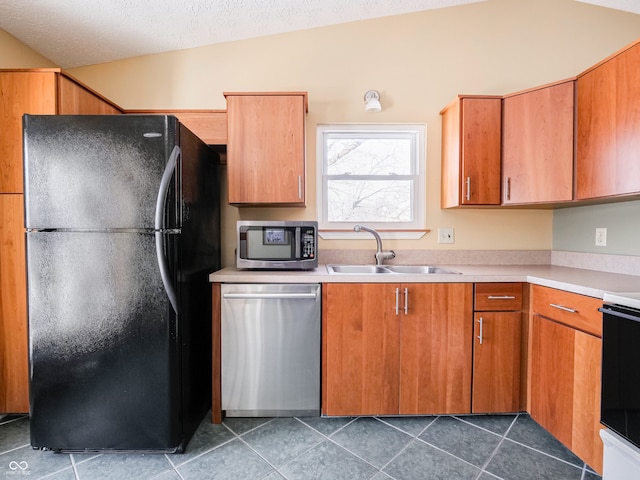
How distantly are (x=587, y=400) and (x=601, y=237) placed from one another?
3.67 feet

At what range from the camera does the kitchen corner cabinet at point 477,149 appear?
1.94 m

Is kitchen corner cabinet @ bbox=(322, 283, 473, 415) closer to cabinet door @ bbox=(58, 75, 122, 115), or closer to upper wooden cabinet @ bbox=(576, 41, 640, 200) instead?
upper wooden cabinet @ bbox=(576, 41, 640, 200)

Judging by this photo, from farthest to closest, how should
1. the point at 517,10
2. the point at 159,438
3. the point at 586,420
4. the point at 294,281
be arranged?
the point at 517,10
the point at 294,281
the point at 159,438
the point at 586,420

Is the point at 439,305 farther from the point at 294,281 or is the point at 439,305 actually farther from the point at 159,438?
the point at 159,438

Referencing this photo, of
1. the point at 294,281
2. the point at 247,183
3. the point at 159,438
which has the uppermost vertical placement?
the point at 247,183

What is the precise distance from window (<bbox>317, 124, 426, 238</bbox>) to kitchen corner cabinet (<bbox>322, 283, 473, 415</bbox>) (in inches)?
29.8

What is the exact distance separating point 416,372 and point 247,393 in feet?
3.23

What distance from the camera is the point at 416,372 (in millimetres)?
1692

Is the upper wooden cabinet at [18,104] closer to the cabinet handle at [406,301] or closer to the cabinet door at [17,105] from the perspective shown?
the cabinet door at [17,105]

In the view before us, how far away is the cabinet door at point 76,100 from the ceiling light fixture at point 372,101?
5.92 ft

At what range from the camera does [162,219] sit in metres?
1.38

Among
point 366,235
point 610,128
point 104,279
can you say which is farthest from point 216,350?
point 610,128

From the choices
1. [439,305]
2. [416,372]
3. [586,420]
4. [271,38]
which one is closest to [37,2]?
[271,38]

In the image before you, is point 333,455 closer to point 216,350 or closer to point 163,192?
point 216,350
